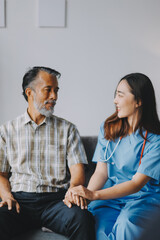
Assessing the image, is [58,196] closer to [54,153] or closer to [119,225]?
[54,153]

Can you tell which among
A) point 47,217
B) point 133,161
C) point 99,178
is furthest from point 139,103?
point 47,217

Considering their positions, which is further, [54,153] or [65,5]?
[65,5]

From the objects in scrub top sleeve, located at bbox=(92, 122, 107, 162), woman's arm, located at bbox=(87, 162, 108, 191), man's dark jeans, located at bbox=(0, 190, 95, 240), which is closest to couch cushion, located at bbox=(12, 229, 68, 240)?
man's dark jeans, located at bbox=(0, 190, 95, 240)

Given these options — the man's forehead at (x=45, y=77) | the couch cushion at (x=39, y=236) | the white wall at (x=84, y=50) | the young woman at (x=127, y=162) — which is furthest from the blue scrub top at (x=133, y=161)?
the white wall at (x=84, y=50)

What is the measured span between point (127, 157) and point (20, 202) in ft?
2.00

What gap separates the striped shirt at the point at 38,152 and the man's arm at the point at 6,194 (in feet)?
0.12

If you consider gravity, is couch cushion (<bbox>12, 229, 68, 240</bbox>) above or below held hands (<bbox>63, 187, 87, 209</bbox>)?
below

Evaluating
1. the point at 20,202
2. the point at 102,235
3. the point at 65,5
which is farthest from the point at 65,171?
the point at 65,5

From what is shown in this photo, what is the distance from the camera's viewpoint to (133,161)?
148cm

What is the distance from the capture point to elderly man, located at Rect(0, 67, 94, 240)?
1456 mm

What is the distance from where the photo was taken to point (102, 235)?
4.23 feet

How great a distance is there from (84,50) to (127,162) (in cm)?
157

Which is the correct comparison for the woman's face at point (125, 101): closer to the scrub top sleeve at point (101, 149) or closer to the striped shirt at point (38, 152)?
the scrub top sleeve at point (101, 149)

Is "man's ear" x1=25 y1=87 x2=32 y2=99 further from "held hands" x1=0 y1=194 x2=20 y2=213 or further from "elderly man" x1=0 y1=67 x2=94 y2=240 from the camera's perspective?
→ "held hands" x1=0 y1=194 x2=20 y2=213
